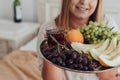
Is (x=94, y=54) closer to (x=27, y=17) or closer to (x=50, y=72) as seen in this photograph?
(x=50, y=72)

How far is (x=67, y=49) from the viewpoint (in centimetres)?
93

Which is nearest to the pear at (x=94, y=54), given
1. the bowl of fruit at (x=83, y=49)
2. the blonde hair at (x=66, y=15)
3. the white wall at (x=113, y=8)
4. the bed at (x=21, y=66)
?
the bowl of fruit at (x=83, y=49)

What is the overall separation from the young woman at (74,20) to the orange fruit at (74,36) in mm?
171

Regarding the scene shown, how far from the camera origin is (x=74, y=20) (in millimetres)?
1234

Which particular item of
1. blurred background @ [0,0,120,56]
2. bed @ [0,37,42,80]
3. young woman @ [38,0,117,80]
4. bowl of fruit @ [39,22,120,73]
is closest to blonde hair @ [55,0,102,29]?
young woman @ [38,0,117,80]

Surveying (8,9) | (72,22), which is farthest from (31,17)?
(72,22)

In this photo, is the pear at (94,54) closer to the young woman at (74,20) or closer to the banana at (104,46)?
the banana at (104,46)

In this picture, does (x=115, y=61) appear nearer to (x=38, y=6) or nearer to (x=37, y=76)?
(x=37, y=76)

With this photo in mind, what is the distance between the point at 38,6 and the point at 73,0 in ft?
4.59

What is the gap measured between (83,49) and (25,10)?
71.4 inches

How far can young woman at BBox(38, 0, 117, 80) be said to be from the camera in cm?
→ 111

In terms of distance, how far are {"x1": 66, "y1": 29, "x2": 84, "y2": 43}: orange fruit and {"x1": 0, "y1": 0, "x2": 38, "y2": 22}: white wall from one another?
1.65 metres

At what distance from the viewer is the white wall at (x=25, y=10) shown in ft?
8.55

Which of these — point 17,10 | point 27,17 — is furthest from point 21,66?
point 27,17
